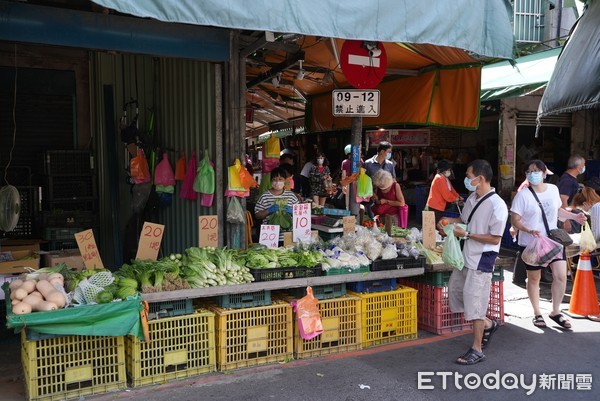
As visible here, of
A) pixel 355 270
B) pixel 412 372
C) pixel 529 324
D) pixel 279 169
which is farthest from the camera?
pixel 279 169

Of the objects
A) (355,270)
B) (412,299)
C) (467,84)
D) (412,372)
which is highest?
(467,84)

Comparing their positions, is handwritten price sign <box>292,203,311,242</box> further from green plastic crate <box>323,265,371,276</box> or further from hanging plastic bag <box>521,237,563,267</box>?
hanging plastic bag <box>521,237,563,267</box>

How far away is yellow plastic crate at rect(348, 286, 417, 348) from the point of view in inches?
234

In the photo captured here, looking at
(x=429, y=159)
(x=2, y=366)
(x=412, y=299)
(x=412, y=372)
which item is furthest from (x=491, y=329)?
(x=429, y=159)

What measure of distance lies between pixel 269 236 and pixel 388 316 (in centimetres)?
162

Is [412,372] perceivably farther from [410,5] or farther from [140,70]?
[140,70]

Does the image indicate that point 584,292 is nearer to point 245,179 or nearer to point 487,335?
point 487,335

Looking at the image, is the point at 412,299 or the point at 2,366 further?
the point at 412,299

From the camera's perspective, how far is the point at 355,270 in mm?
5840

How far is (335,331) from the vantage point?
574 cm

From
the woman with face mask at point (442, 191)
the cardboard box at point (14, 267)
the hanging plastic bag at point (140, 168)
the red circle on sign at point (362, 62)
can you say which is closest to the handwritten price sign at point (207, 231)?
the cardboard box at point (14, 267)

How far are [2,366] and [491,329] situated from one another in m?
5.11

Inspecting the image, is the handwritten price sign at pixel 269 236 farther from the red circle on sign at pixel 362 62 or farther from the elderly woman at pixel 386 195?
the elderly woman at pixel 386 195

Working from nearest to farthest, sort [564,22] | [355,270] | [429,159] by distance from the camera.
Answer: [355,270]
[429,159]
[564,22]
